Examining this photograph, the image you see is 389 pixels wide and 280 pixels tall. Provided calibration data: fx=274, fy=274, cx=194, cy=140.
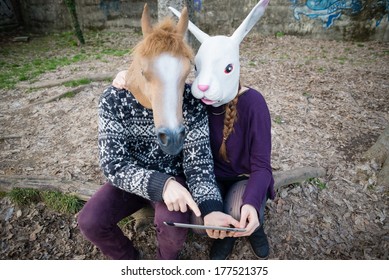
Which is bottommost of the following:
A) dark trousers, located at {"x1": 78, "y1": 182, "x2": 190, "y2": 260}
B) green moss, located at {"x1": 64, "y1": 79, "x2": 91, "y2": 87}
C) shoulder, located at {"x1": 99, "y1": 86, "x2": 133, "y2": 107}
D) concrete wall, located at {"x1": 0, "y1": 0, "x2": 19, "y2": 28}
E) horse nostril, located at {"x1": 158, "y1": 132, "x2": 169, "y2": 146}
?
dark trousers, located at {"x1": 78, "y1": 182, "x2": 190, "y2": 260}

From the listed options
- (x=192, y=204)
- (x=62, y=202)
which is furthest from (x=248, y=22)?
(x=62, y=202)

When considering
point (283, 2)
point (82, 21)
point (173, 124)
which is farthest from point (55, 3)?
point (173, 124)

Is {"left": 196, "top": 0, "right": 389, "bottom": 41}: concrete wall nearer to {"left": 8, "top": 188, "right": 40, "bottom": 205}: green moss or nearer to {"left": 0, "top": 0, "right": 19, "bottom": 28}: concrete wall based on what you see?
{"left": 0, "top": 0, "right": 19, "bottom": 28}: concrete wall

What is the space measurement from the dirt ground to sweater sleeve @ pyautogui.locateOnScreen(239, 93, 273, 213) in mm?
755

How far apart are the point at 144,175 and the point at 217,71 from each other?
74cm

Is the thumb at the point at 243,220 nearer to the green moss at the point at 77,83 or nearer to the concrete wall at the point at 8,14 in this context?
the green moss at the point at 77,83

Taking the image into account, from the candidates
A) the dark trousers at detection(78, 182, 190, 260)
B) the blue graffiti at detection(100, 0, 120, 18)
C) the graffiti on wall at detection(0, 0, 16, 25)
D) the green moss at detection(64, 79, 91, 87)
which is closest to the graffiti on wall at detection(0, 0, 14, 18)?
the graffiti on wall at detection(0, 0, 16, 25)

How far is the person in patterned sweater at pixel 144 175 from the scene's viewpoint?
1622mm

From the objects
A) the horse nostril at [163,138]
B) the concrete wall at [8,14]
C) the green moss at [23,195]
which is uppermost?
the concrete wall at [8,14]

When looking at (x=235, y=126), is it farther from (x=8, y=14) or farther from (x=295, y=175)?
(x=8, y=14)

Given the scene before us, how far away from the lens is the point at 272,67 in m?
5.81

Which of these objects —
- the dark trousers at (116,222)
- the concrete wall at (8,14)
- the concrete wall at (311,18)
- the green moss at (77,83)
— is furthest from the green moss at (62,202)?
the concrete wall at (8,14)

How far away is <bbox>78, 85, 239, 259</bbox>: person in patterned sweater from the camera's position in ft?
5.32
